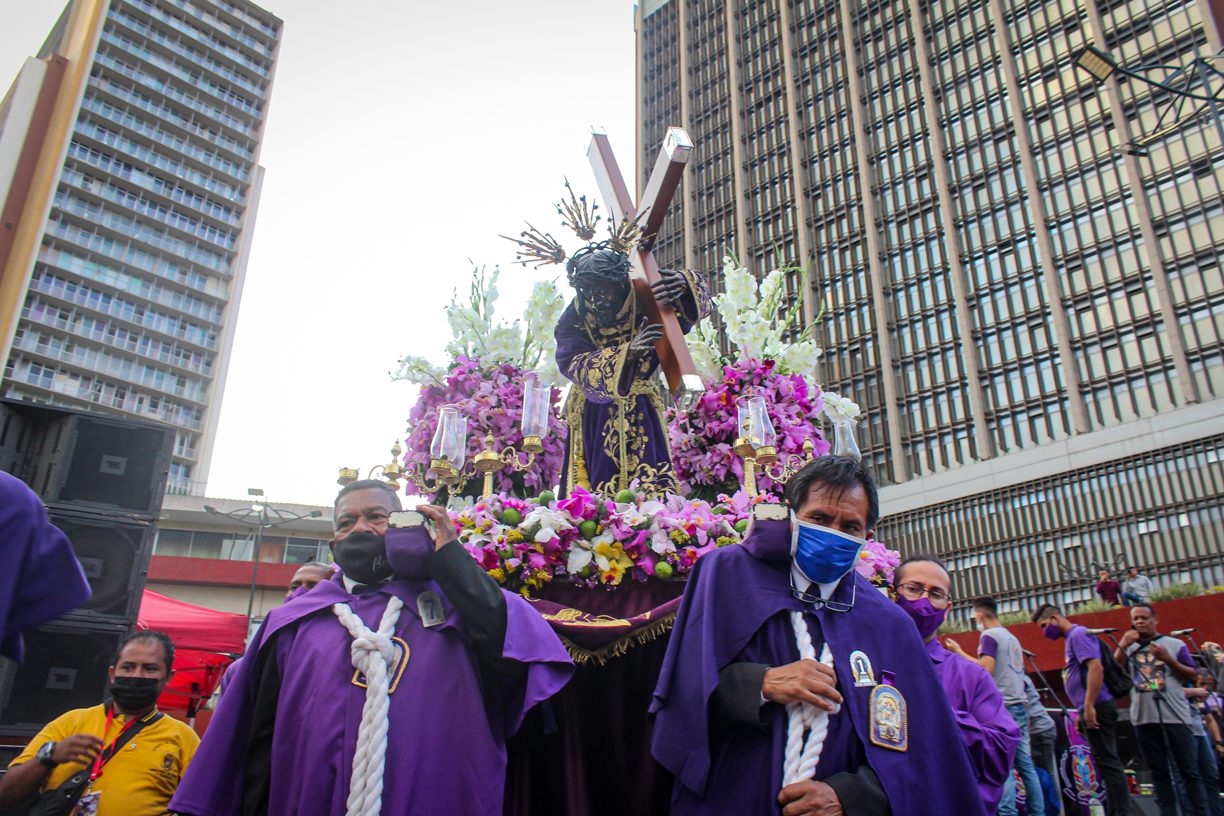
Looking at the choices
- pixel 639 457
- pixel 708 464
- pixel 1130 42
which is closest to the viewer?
pixel 639 457

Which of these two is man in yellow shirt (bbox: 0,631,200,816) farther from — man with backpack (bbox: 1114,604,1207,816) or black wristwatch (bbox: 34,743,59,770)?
man with backpack (bbox: 1114,604,1207,816)

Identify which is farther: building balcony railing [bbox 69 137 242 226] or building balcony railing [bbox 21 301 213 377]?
building balcony railing [bbox 69 137 242 226]

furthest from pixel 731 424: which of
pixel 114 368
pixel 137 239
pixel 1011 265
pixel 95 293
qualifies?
pixel 137 239

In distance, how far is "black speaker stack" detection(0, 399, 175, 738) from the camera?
5328mm

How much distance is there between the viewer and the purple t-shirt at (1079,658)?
681 centimetres

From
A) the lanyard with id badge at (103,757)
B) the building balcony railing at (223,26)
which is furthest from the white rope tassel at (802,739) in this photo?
the building balcony railing at (223,26)

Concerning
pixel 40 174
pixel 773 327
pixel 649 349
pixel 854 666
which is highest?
pixel 40 174

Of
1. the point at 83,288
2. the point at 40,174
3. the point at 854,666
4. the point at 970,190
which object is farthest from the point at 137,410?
the point at 854,666

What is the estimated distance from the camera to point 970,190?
41.1 m

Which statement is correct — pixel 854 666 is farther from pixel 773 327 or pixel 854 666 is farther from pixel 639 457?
pixel 773 327

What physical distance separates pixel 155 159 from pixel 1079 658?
193ft

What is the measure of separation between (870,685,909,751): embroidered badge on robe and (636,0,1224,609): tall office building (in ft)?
99.9

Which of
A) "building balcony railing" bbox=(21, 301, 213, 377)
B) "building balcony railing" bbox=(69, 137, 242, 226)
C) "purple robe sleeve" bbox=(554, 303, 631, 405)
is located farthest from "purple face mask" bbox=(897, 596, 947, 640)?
"building balcony railing" bbox=(69, 137, 242, 226)

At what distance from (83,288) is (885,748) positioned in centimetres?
5676
